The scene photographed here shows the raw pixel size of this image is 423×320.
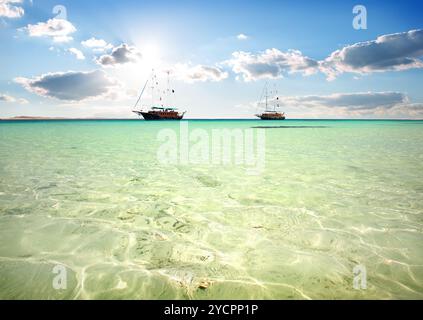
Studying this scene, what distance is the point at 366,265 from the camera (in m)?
4.29

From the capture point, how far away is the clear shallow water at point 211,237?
12.3ft

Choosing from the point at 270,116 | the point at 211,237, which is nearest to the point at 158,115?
the point at 270,116

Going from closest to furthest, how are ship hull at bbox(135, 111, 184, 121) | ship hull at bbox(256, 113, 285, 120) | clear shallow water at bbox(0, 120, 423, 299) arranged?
clear shallow water at bbox(0, 120, 423, 299), ship hull at bbox(135, 111, 184, 121), ship hull at bbox(256, 113, 285, 120)

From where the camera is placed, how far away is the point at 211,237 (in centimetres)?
526

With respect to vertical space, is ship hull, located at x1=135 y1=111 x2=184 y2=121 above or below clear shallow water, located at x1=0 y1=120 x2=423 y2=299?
above

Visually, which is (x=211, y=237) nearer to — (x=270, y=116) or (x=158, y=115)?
(x=158, y=115)

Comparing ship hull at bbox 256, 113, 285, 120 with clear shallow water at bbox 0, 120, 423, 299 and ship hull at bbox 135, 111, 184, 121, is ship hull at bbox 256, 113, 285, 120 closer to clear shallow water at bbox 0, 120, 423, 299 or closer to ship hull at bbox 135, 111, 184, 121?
ship hull at bbox 135, 111, 184, 121

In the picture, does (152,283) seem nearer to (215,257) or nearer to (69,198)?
(215,257)

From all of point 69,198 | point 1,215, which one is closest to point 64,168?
point 69,198

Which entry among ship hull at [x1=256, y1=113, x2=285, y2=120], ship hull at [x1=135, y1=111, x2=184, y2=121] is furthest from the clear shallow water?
ship hull at [x1=256, y1=113, x2=285, y2=120]

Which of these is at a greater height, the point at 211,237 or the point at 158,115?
the point at 158,115

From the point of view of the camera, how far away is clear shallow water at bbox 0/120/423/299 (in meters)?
3.76

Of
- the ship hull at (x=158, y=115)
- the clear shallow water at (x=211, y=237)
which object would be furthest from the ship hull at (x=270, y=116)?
the clear shallow water at (x=211, y=237)

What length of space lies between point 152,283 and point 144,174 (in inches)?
298
